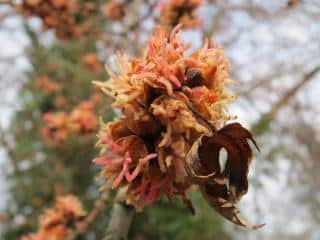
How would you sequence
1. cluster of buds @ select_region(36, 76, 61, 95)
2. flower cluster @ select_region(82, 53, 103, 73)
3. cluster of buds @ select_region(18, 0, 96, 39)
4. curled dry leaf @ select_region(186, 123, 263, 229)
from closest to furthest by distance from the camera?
curled dry leaf @ select_region(186, 123, 263, 229), cluster of buds @ select_region(18, 0, 96, 39), flower cluster @ select_region(82, 53, 103, 73), cluster of buds @ select_region(36, 76, 61, 95)

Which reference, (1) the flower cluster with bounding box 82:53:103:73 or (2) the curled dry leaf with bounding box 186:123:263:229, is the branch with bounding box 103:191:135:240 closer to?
(2) the curled dry leaf with bounding box 186:123:263:229

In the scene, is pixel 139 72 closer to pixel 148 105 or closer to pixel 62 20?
pixel 148 105

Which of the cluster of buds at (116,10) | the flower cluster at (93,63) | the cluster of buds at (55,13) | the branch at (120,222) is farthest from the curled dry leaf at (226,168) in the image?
the flower cluster at (93,63)

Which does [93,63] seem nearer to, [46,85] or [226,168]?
[46,85]

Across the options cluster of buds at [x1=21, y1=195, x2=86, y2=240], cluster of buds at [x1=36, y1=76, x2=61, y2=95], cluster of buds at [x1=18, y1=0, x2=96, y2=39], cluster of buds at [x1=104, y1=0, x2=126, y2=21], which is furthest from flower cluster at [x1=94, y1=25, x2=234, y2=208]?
cluster of buds at [x1=36, y1=76, x2=61, y2=95]

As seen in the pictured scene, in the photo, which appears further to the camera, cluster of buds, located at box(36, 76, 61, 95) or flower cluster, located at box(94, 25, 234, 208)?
cluster of buds, located at box(36, 76, 61, 95)

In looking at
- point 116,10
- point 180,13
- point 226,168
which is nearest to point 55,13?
point 116,10

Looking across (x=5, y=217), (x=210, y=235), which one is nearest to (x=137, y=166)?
(x=210, y=235)
